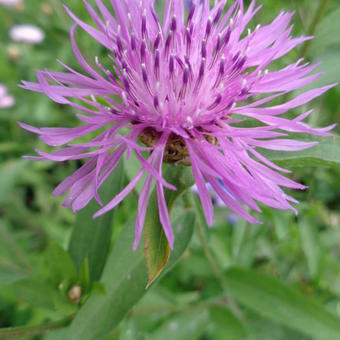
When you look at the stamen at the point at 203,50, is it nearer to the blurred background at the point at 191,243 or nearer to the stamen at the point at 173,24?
the stamen at the point at 173,24

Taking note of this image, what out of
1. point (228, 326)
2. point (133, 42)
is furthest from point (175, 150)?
point (228, 326)

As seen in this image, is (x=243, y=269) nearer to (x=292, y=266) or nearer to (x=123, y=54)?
(x=292, y=266)

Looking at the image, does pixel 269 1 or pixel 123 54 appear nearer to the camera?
pixel 123 54

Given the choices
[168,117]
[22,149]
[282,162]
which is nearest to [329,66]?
[282,162]

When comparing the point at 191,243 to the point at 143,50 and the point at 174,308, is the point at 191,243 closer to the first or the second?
the point at 174,308

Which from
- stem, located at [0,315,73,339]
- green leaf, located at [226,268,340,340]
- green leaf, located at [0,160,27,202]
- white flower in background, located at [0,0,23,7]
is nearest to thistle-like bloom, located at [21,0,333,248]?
stem, located at [0,315,73,339]

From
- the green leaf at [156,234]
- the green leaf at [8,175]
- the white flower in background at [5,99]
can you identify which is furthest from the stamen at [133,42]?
the white flower in background at [5,99]
